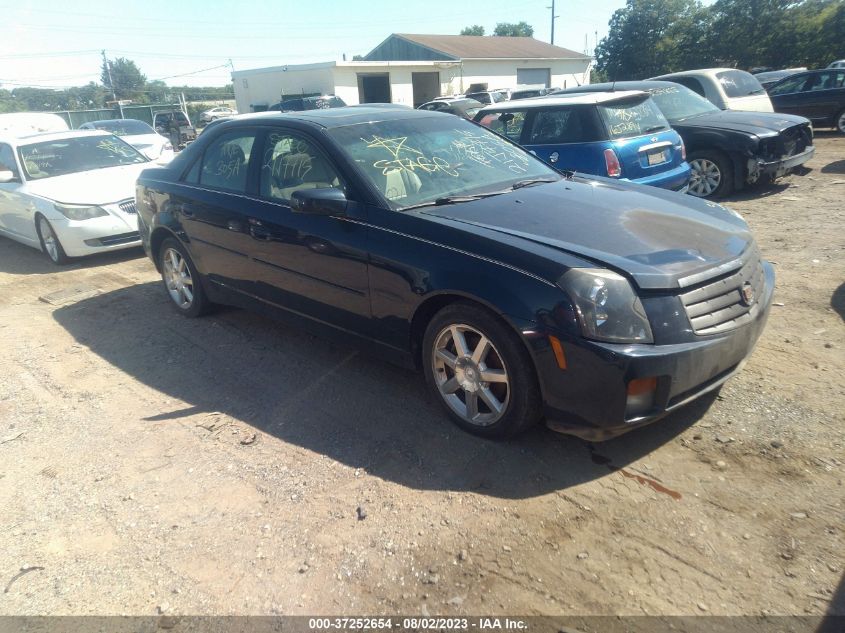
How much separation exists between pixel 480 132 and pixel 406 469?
2685 mm

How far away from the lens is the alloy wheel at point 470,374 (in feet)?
10.5

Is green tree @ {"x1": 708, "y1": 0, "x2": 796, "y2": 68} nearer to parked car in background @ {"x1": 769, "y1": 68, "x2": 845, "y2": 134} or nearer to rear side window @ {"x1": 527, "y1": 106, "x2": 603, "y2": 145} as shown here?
parked car in background @ {"x1": 769, "y1": 68, "x2": 845, "y2": 134}

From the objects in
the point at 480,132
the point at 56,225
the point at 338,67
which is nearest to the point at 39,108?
the point at 338,67

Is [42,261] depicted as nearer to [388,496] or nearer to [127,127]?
[388,496]

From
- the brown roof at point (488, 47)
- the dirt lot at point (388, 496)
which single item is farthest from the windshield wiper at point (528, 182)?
the brown roof at point (488, 47)

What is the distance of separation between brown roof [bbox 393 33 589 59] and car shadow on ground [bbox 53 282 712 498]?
36.1 metres

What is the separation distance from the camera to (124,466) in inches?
137

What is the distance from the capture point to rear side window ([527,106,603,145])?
700cm

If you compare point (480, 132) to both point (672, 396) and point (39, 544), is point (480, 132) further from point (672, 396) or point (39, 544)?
point (39, 544)

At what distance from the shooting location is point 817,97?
1432 centimetres

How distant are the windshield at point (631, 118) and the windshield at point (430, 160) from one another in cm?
285

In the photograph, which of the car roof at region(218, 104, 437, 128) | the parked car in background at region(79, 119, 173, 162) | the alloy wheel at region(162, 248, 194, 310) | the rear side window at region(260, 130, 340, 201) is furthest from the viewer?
the parked car in background at region(79, 119, 173, 162)

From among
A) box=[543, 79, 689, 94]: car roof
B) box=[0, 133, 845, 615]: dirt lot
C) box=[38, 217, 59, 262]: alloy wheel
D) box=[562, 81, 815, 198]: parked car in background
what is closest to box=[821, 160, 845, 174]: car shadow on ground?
box=[562, 81, 815, 198]: parked car in background

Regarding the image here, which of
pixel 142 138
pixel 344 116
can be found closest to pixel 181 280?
pixel 344 116
